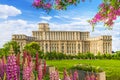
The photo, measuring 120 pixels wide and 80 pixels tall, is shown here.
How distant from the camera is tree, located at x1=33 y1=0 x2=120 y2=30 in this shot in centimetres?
1296

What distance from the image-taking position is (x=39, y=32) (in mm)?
187375

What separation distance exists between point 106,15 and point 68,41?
169m

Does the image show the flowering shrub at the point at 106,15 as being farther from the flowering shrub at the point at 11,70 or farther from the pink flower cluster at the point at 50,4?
the flowering shrub at the point at 11,70

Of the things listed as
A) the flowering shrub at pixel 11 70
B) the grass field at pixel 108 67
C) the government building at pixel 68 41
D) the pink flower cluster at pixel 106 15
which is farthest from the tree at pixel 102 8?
the government building at pixel 68 41

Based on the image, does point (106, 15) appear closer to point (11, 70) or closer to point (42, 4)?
point (42, 4)

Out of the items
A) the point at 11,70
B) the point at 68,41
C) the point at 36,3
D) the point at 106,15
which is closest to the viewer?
the point at 11,70

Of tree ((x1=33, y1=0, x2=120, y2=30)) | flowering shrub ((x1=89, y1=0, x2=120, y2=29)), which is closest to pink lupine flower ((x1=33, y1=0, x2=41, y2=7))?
tree ((x1=33, y1=0, x2=120, y2=30))

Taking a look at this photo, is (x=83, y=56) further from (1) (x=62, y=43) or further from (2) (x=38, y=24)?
(2) (x=38, y=24)

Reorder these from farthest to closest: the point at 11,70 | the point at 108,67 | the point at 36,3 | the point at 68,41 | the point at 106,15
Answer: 1. the point at 68,41
2. the point at 108,67
3. the point at 106,15
4. the point at 36,3
5. the point at 11,70

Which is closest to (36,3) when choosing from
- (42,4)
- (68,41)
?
(42,4)

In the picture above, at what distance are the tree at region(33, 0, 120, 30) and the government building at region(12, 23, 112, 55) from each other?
16212 cm

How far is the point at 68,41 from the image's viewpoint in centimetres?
18375

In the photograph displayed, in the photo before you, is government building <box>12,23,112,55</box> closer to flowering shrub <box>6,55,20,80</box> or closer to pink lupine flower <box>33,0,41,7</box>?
pink lupine flower <box>33,0,41,7</box>

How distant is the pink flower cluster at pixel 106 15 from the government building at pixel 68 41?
161992mm
